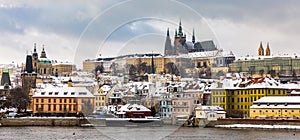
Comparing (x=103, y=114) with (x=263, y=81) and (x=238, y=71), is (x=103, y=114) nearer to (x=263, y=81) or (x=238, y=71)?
(x=263, y=81)

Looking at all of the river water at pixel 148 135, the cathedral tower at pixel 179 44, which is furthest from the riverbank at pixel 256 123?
the cathedral tower at pixel 179 44

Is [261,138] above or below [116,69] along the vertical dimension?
below

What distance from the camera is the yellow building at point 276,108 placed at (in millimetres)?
39812

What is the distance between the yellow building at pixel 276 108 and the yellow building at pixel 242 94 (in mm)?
2804

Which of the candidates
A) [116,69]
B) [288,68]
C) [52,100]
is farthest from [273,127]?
[288,68]

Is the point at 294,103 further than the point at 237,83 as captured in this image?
No

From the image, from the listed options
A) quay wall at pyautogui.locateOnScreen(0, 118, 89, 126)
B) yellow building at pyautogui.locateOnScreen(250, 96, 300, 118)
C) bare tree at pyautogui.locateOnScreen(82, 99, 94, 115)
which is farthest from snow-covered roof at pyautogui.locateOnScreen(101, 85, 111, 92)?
quay wall at pyautogui.locateOnScreen(0, 118, 89, 126)

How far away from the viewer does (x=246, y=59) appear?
9431cm

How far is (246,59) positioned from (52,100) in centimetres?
5035

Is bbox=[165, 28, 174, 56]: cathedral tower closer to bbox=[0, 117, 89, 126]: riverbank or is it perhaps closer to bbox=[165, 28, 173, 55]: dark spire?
bbox=[165, 28, 173, 55]: dark spire

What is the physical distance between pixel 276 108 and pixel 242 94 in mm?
6068

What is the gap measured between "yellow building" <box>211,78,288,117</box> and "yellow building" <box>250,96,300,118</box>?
9.20ft

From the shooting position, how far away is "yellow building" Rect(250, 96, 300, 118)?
39.8m

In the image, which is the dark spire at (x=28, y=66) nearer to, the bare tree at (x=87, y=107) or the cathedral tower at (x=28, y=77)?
the cathedral tower at (x=28, y=77)
